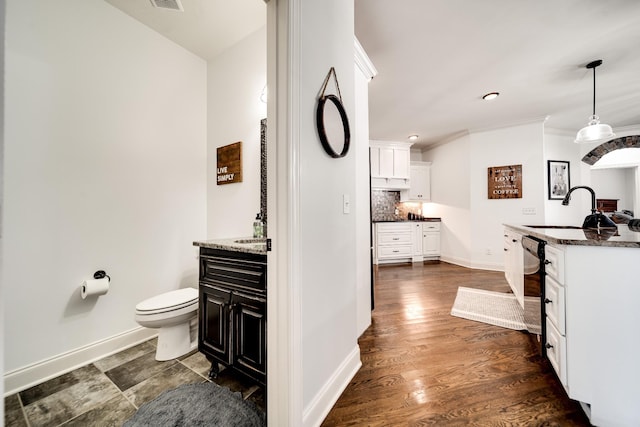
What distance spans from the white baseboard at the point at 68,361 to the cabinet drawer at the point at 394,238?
12.9 feet

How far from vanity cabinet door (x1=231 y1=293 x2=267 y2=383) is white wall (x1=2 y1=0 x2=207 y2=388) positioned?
50.0 inches

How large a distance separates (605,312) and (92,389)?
9.77ft

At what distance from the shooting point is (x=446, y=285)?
3455mm

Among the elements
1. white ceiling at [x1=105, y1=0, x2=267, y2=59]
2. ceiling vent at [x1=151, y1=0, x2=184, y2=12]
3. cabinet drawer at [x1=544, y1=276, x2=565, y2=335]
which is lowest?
cabinet drawer at [x1=544, y1=276, x2=565, y2=335]

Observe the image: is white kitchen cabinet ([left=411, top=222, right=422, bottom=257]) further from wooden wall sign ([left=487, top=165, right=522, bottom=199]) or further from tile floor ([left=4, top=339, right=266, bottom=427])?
tile floor ([left=4, top=339, right=266, bottom=427])

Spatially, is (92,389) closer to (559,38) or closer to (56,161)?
(56,161)

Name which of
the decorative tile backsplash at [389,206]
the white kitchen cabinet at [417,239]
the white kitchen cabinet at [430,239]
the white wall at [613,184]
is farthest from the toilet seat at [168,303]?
the white wall at [613,184]

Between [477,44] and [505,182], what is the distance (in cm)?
287

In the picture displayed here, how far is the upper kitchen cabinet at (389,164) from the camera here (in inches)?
197

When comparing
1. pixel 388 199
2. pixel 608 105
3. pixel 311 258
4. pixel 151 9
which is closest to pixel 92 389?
pixel 311 258

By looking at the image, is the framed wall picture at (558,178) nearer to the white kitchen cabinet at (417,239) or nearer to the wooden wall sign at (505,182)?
the wooden wall sign at (505,182)

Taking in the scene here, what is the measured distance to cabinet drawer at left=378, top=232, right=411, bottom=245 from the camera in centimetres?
488

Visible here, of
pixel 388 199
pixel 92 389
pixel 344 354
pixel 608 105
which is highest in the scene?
pixel 608 105

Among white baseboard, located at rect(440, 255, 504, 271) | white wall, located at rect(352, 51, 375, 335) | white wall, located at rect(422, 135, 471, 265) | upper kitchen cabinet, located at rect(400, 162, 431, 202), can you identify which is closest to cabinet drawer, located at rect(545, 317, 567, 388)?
white wall, located at rect(352, 51, 375, 335)
